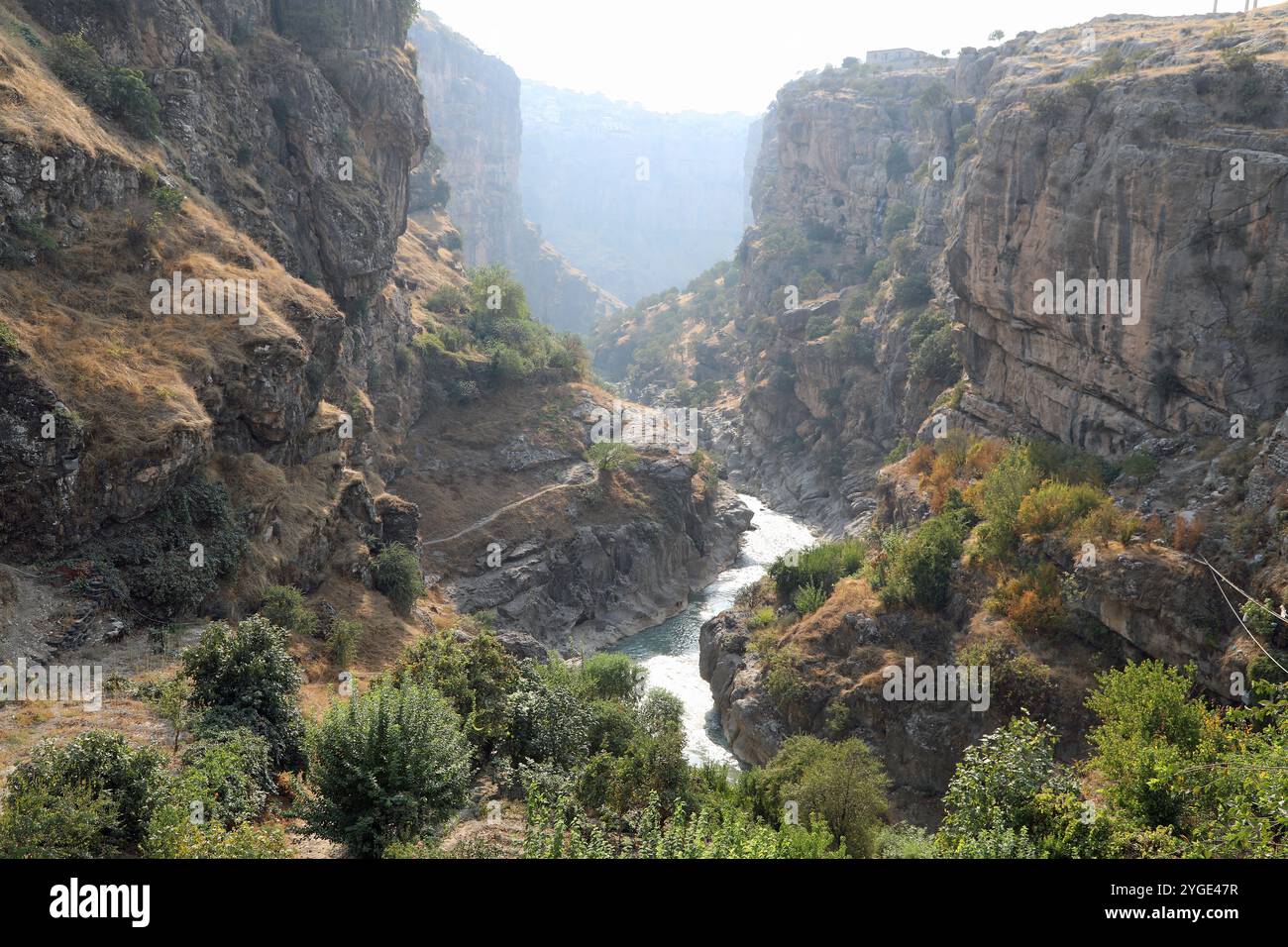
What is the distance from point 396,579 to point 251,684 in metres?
15.9

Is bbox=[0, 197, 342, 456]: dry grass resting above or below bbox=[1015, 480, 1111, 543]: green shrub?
above

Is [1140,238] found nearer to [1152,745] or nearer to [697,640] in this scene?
[1152,745]

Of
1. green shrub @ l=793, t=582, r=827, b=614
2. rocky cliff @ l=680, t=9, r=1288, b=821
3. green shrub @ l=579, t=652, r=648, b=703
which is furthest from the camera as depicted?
green shrub @ l=793, t=582, r=827, b=614

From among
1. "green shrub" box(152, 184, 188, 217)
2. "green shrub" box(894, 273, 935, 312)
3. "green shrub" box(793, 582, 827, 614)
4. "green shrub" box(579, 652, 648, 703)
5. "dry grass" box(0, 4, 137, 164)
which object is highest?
"green shrub" box(894, 273, 935, 312)

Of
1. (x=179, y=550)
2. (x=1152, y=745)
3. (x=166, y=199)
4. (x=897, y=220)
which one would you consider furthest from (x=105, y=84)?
(x=897, y=220)

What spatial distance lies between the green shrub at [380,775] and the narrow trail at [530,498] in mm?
33517

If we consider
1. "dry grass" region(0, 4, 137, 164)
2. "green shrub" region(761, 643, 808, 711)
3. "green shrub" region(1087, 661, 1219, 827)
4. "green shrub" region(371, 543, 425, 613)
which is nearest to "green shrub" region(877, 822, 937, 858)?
"green shrub" region(1087, 661, 1219, 827)

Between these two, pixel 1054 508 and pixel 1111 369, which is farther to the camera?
pixel 1111 369

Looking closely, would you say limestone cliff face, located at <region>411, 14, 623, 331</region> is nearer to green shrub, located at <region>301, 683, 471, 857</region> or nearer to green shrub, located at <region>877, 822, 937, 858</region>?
green shrub, located at <region>877, 822, 937, 858</region>

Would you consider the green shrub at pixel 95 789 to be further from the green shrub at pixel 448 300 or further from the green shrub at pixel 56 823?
the green shrub at pixel 448 300

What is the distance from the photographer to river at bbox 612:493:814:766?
3650 centimetres

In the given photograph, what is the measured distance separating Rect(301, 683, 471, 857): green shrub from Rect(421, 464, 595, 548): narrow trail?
3352cm

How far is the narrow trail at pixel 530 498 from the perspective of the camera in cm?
4738

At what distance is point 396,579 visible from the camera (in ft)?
110
